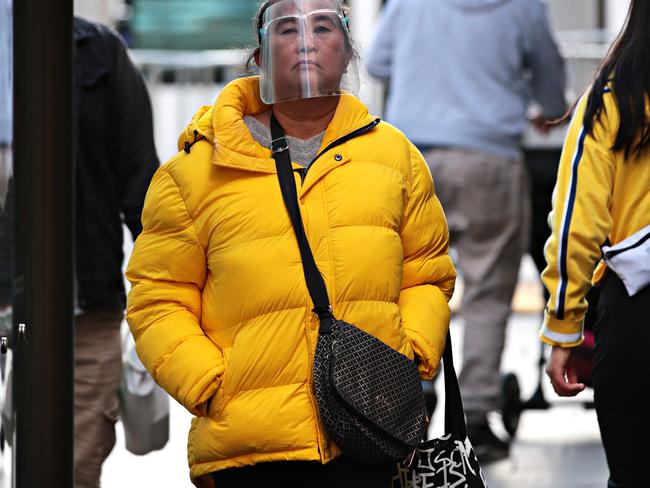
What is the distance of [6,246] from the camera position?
4.00 m

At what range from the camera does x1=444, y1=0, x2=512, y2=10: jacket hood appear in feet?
22.0

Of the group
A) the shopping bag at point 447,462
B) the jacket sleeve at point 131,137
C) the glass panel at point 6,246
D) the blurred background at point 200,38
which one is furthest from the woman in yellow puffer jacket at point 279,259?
the blurred background at point 200,38

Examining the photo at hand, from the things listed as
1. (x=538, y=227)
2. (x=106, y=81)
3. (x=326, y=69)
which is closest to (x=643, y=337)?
(x=326, y=69)

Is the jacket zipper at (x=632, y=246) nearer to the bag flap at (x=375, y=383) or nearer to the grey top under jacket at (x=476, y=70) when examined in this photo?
the bag flap at (x=375, y=383)

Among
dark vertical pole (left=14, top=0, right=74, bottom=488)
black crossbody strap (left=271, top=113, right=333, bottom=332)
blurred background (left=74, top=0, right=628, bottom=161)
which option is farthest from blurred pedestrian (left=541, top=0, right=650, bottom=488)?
blurred background (left=74, top=0, right=628, bottom=161)

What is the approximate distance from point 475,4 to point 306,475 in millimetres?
3758

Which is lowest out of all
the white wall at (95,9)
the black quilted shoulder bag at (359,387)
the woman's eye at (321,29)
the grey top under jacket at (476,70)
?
the white wall at (95,9)

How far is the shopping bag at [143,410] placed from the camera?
4.79 metres

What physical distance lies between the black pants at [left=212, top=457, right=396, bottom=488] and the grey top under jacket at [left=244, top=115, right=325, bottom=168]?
0.64m

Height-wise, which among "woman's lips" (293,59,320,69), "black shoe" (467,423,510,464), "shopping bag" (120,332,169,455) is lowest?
"black shoe" (467,423,510,464)

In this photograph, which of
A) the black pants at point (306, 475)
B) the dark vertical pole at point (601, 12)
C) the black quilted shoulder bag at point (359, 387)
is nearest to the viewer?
the black quilted shoulder bag at point (359, 387)

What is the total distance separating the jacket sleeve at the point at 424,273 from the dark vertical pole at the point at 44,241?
3.32 ft

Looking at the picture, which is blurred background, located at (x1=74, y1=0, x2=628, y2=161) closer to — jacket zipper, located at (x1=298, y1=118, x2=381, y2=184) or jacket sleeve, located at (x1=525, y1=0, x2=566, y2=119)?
jacket sleeve, located at (x1=525, y1=0, x2=566, y2=119)

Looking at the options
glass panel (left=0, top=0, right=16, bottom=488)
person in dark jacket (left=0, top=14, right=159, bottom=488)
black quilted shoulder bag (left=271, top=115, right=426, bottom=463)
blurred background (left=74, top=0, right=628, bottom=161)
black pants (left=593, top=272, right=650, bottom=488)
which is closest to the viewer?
black quilted shoulder bag (left=271, top=115, right=426, bottom=463)
